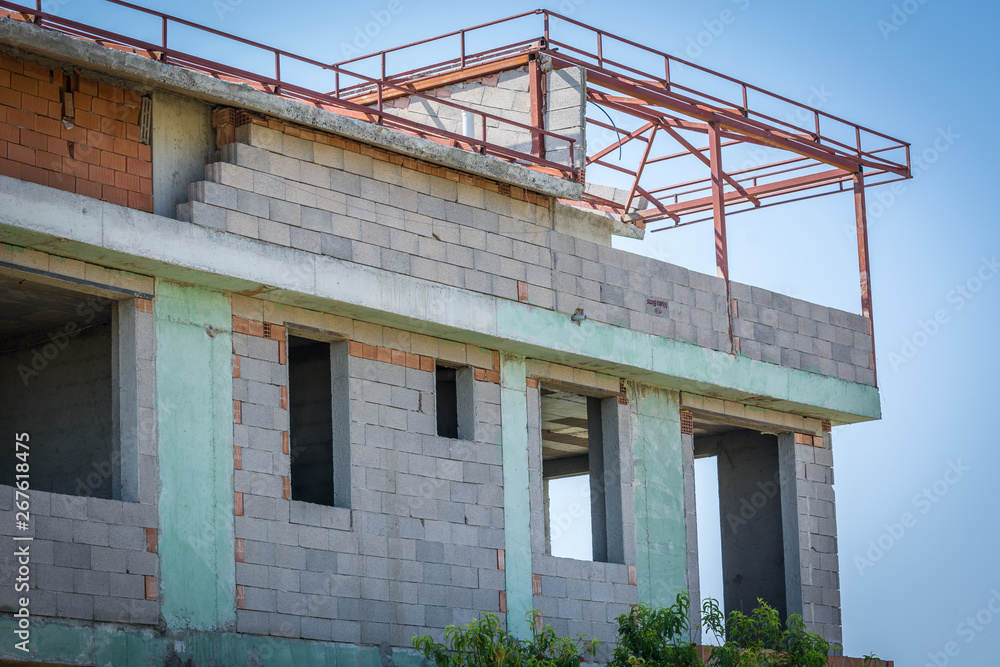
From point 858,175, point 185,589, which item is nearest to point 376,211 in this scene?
point 185,589

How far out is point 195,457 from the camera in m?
16.1

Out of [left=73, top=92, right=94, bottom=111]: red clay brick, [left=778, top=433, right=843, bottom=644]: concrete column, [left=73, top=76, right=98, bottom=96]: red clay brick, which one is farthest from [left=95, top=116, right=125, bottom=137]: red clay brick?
[left=778, top=433, right=843, bottom=644]: concrete column

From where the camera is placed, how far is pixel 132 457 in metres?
15.7

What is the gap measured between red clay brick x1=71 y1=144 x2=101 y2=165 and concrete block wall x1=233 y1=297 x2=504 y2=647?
6.85 ft

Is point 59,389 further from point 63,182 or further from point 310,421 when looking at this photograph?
point 63,182

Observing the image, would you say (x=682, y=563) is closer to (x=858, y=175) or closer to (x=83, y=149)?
(x=858, y=175)

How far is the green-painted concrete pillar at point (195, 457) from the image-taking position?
15680mm

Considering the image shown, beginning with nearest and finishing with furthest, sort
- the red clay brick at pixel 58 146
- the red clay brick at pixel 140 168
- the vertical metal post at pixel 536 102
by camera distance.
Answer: the red clay brick at pixel 58 146 < the red clay brick at pixel 140 168 < the vertical metal post at pixel 536 102

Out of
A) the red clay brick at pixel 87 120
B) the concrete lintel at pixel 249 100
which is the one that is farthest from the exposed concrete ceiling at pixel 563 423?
the red clay brick at pixel 87 120

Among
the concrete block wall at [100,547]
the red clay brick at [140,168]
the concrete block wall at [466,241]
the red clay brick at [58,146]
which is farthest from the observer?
the concrete block wall at [466,241]

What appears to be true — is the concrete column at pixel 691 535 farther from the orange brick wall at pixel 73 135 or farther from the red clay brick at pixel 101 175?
the red clay brick at pixel 101 175

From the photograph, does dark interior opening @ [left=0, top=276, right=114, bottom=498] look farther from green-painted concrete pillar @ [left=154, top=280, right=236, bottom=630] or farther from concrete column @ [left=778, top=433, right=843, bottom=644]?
concrete column @ [left=778, top=433, right=843, bottom=644]

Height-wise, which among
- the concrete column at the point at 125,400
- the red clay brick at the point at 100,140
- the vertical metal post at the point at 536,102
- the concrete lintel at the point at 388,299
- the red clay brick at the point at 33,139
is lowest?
the concrete column at the point at 125,400

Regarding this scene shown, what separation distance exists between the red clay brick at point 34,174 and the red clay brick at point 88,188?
32 centimetres
